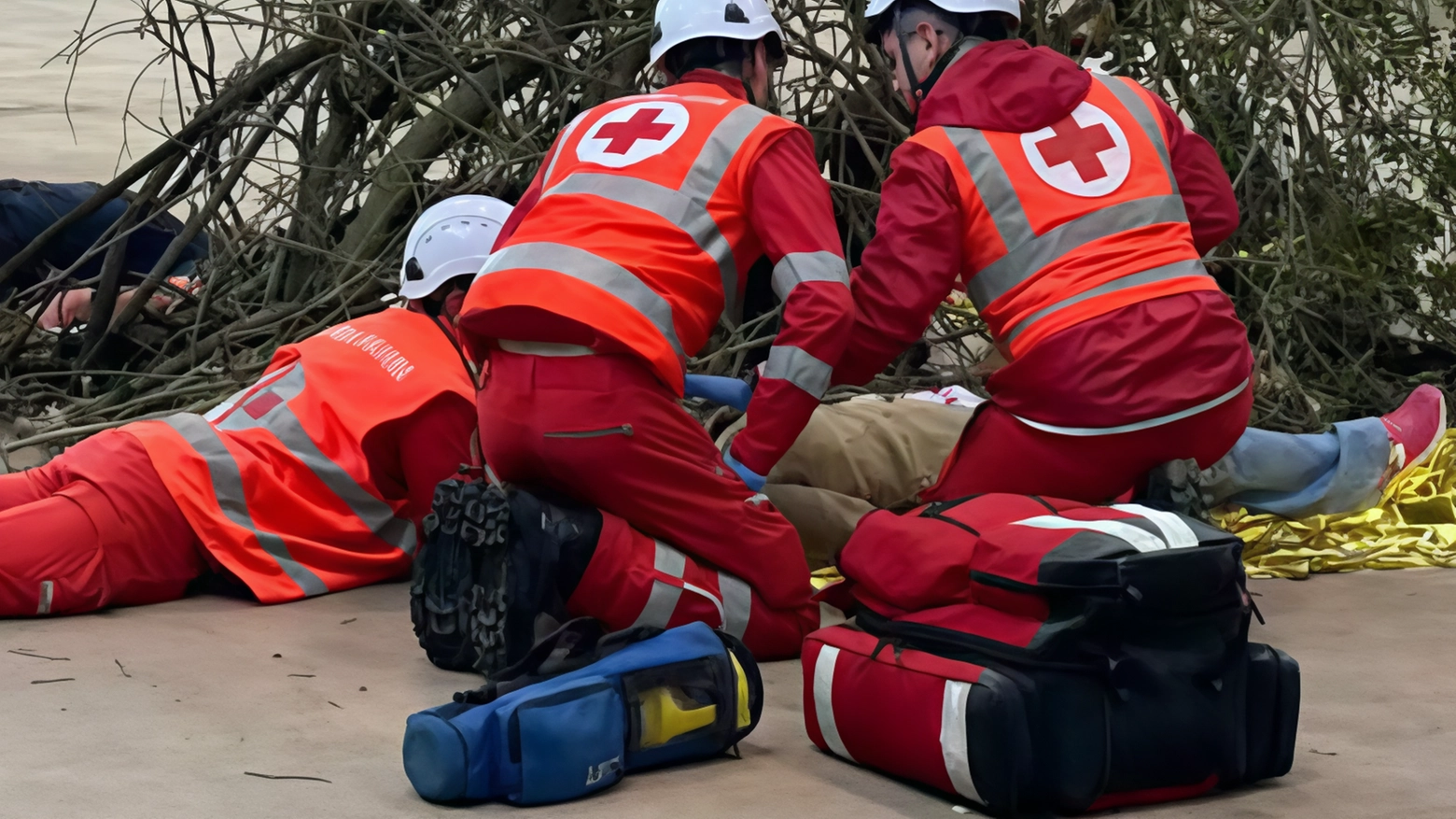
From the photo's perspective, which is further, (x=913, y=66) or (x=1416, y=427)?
(x=1416, y=427)

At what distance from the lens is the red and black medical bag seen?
7.97ft

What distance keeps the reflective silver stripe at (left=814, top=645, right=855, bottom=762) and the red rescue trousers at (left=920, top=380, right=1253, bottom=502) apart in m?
0.82

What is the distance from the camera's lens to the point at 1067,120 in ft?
11.1

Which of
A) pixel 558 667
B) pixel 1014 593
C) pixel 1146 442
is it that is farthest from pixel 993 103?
pixel 558 667

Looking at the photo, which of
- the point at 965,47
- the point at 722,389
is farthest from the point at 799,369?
the point at 965,47

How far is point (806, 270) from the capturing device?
3188 mm

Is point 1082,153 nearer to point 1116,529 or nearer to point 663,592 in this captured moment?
point 1116,529

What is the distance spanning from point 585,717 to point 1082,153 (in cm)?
162

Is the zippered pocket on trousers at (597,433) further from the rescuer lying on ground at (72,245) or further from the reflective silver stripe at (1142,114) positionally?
the rescuer lying on ground at (72,245)

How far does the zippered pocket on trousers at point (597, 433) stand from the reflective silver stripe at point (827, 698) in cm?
64

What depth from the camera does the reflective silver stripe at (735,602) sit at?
10.9 ft

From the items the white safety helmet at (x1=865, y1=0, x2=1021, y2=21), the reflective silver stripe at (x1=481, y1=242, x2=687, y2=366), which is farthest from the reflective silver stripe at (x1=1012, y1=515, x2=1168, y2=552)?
the white safety helmet at (x1=865, y1=0, x2=1021, y2=21)

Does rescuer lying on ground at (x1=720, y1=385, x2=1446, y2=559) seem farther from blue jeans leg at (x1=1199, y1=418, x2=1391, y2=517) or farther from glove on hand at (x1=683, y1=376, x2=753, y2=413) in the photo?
glove on hand at (x1=683, y1=376, x2=753, y2=413)

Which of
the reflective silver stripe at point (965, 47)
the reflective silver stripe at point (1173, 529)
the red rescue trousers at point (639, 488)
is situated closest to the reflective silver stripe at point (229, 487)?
the red rescue trousers at point (639, 488)
